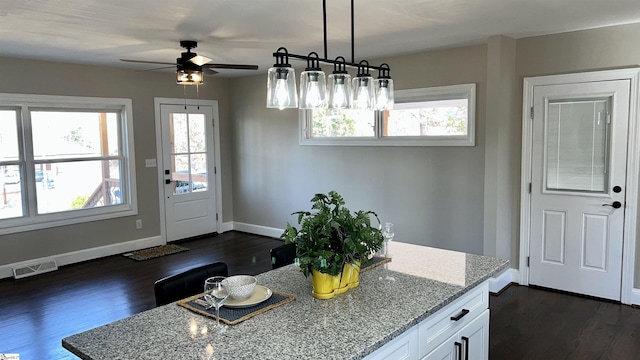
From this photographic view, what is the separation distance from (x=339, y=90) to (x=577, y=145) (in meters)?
3.12

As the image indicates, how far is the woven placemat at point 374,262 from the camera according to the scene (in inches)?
96.2

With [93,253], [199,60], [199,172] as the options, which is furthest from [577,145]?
[93,253]

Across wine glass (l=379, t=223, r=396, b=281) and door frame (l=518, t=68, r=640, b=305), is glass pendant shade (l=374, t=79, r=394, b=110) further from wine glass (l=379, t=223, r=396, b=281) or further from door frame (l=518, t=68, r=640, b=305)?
door frame (l=518, t=68, r=640, b=305)

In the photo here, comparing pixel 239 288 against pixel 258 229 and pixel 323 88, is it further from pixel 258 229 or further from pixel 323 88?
pixel 258 229

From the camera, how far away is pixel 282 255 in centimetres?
294

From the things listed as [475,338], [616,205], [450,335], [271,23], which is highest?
[271,23]

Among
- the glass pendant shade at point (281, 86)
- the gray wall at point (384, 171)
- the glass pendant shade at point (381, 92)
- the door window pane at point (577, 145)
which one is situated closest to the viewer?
the glass pendant shade at point (281, 86)

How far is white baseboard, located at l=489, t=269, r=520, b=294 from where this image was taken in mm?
4434

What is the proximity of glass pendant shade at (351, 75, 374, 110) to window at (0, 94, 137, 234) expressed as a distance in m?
4.67

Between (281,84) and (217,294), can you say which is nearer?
(217,294)

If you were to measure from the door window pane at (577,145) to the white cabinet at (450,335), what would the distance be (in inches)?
98.6

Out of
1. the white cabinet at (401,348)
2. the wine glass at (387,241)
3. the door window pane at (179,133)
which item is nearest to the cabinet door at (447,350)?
the white cabinet at (401,348)

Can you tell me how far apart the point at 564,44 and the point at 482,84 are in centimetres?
80

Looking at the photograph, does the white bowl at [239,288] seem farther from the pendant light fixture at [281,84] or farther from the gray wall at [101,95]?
the gray wall at [101,95]
